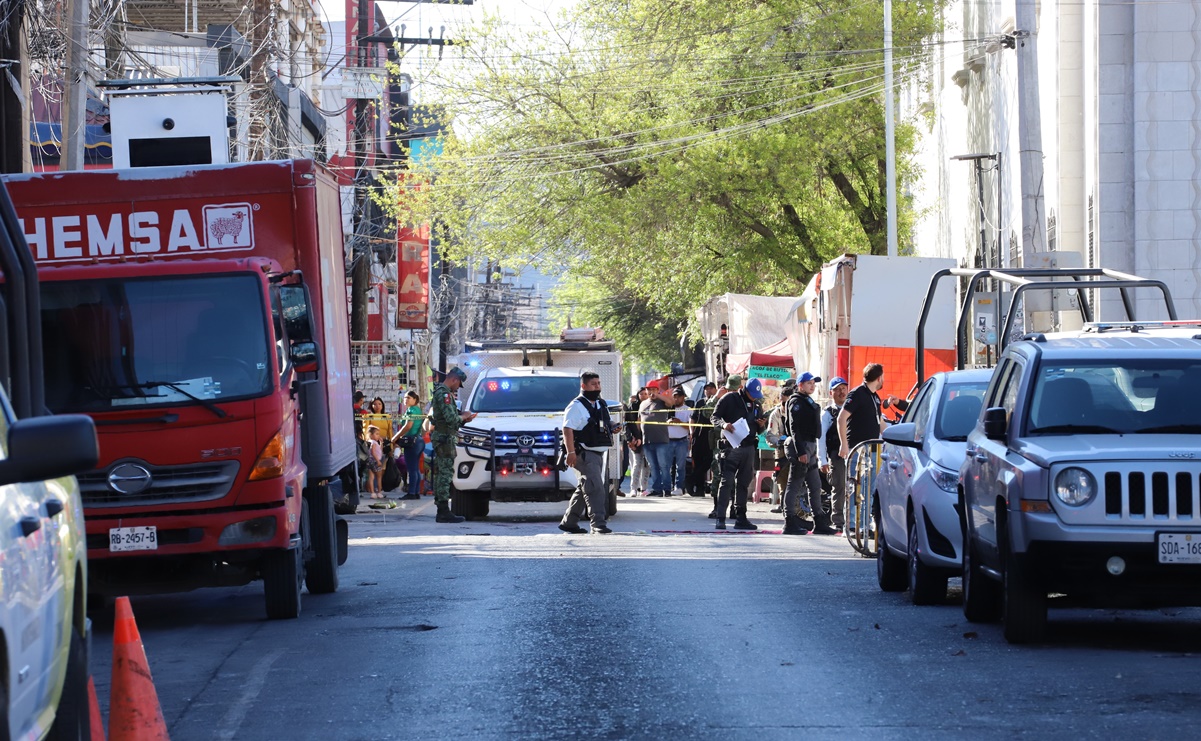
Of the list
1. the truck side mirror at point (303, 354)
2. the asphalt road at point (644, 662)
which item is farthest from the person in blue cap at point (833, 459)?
the truck side mirror at point (303, 354)

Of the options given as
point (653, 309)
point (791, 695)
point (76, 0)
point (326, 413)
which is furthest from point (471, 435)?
point (653, 309)

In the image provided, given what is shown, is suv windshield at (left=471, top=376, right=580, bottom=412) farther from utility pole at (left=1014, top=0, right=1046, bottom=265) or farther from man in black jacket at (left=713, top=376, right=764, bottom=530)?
utility pole at (left=1014, top=0, right=1046, bottom=265)

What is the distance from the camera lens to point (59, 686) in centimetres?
526

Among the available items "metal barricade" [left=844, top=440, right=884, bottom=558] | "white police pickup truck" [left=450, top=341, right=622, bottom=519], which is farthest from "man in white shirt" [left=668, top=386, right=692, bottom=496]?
"metal barricade" [left=844, top=440, right=884, bottom=558]

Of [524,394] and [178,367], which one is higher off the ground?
[178,367]

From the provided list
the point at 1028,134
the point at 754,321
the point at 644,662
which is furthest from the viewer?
the point at 754,321

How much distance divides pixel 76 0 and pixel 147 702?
12800mm

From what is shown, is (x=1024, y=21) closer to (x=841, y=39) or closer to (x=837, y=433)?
(x=837, y=433)

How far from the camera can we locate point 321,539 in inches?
504

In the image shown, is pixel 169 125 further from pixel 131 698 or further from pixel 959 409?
pixel 131 698

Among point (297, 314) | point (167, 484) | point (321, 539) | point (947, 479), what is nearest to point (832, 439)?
point (321, 539)

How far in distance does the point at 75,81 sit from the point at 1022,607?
467 inches

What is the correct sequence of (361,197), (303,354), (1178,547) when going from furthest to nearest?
1. (361,197)
2. (303,354)
3. (1178,547)

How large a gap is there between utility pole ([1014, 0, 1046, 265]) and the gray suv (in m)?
9.80
